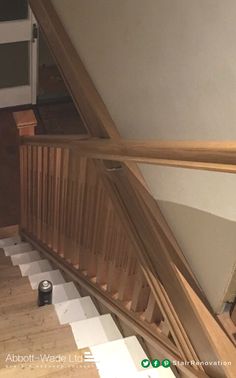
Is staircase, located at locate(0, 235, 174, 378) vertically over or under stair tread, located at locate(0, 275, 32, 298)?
over

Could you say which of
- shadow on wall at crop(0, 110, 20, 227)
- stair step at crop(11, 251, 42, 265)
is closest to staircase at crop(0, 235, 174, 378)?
stair step at crop(11, 251, 42, 265)

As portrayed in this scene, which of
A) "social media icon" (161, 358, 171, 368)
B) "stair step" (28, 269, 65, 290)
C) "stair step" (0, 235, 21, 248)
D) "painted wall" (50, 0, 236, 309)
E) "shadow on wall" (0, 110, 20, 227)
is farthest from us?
"shadow on wall" (0, 110, 20, 227)

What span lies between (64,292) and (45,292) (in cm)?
27

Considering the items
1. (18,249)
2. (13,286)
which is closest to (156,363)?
(13,286)

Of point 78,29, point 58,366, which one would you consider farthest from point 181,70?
point 58,366

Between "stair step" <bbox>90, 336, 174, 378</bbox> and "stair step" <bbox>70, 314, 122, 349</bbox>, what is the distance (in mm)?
179

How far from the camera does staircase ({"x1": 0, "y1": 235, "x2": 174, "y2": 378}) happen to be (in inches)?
77.1

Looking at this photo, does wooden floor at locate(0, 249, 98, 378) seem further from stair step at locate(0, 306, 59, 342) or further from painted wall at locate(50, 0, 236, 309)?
painted wall at locate(50, 0, 236, 309)

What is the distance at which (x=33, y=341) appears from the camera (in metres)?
2.22

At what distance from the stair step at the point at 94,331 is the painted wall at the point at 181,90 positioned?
0.70 m

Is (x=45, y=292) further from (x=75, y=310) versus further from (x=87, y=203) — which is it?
(x=87, y=203)

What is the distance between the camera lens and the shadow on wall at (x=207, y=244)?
1.55 metres

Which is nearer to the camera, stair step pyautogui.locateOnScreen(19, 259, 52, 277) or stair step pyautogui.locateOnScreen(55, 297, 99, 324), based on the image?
stair step pyautogui.locateOnScreen(55, 297, 99, 324)

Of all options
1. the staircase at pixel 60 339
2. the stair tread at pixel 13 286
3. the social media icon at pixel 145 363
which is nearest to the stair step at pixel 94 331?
the staircase at pixel 60 339
